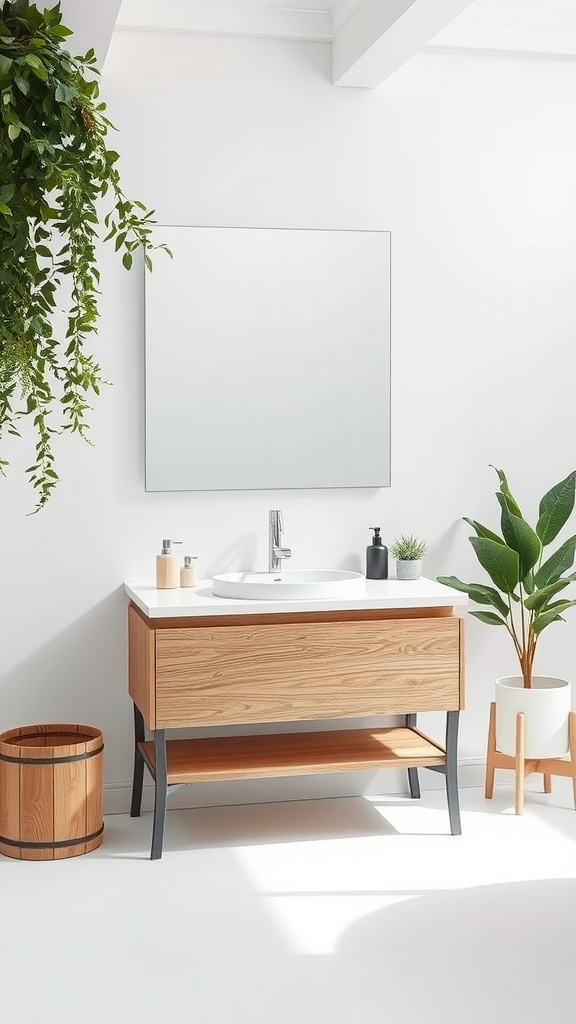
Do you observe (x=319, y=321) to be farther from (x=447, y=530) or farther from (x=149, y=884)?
(x=149, y=884)

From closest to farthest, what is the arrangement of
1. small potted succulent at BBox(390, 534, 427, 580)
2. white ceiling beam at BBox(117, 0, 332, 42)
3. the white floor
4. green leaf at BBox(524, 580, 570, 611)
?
the white floor
white ceiling beam at BBox(117, 0, 332, 42)
green leaf at BBox(524, 580, 570, 611)
small potted succulent at BBox(390, 534, 427, 580)

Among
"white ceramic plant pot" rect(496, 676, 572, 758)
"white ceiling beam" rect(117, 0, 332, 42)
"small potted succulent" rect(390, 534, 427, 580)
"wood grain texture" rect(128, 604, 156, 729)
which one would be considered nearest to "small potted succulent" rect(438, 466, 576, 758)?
"white ceramic plant pot" rect(496, 676, 572, 758)

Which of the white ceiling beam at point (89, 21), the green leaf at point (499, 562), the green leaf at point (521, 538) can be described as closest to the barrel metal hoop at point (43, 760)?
the green leaf at point (499, 562)

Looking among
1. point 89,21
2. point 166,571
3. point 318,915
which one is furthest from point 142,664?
point 89,21

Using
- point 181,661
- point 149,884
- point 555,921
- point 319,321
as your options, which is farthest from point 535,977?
point 319,321

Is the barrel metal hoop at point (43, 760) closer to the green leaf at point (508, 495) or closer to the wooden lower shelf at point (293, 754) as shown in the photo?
the wooden lower shelf at point (293, 754)

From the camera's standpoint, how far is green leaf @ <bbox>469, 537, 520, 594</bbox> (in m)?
3.67

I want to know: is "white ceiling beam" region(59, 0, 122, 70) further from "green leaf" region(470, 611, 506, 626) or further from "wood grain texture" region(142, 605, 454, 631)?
"green leaf" region(470, 611, 506, 626)

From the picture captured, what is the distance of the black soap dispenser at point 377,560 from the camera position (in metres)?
3.76

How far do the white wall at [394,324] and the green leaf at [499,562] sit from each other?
0.26 m

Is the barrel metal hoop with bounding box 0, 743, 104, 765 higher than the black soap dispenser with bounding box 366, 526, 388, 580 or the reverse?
the reverse

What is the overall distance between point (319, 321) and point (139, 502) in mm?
896

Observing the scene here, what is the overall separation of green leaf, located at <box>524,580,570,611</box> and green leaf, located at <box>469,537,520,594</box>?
8cm

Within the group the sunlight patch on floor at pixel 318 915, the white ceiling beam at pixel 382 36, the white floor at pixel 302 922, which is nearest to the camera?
the white floor at pixel 302 922
